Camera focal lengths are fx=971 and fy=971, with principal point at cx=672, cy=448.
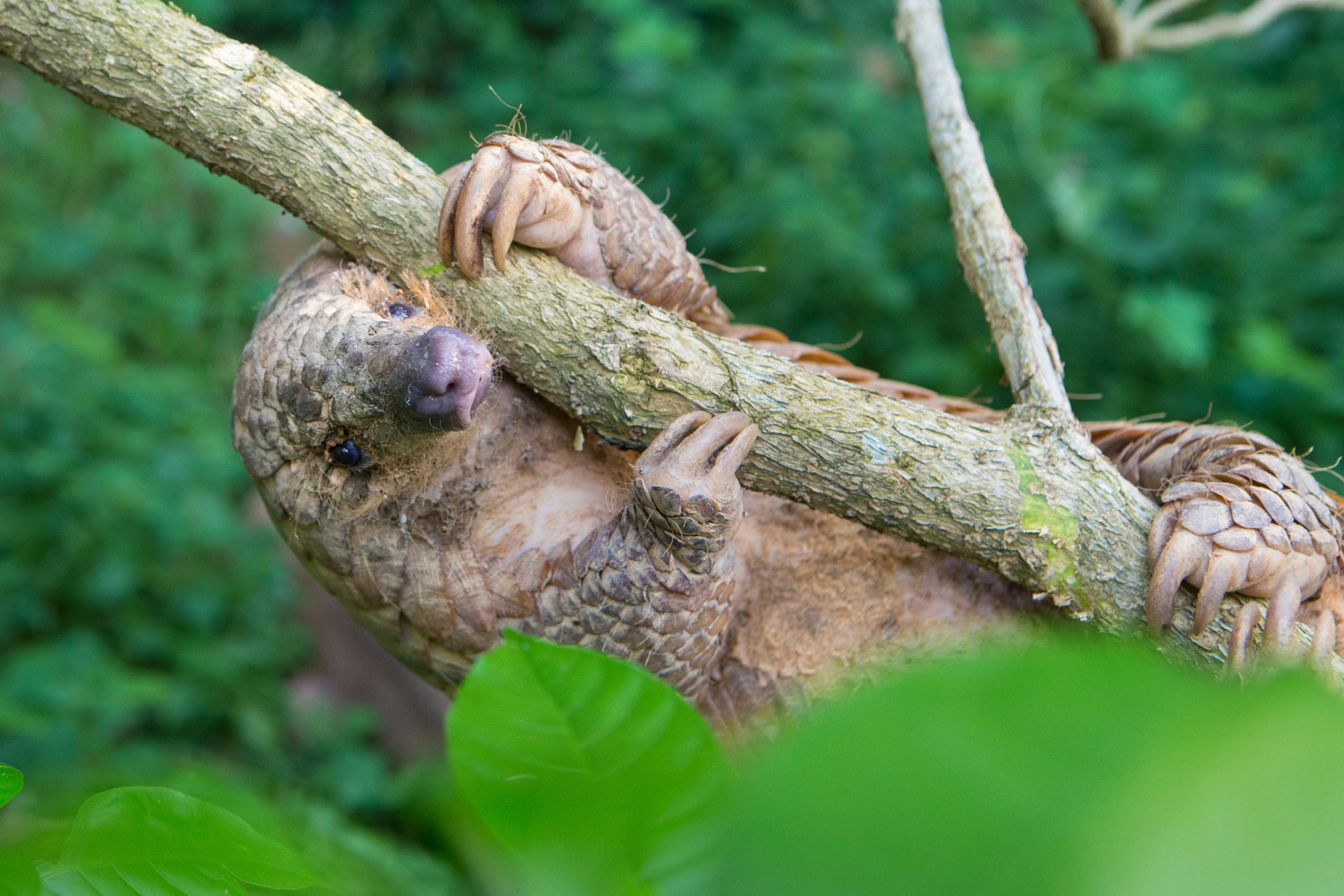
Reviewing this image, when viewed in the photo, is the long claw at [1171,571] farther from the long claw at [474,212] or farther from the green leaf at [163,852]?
the green leaf at [163,852]

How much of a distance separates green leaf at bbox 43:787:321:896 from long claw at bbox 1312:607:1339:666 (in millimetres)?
1055

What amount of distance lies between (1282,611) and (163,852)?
1.09 m

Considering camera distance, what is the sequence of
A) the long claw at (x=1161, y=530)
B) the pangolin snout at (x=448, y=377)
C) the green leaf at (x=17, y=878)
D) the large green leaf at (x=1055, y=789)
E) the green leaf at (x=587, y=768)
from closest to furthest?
the large green leaf at (x=1055, y=789)
the green leaf at (x=587, y=768)
the green leaf at (x=17, y=878)
the pangolin snout at (x=448, y=377)
the long claw at (x=1161, y=530)

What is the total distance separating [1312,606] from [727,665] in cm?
72

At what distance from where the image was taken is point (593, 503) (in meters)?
1.31

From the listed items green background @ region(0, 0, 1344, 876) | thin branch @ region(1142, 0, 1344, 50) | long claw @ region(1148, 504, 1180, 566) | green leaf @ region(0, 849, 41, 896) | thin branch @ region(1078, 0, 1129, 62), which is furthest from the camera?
green background @ region(0, 0, 1344, 876)

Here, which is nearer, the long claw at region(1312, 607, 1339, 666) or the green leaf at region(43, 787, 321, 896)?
the green leaf at region(43, 787, 321, 896)

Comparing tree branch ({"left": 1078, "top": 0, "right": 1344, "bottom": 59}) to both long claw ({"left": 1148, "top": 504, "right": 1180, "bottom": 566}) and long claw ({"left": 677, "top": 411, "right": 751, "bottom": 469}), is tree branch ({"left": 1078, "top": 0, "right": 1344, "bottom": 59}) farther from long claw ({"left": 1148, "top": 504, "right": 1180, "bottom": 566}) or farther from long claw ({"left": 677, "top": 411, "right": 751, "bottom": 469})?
long claw ({"left": 677, "top": 411, "right": 751, "bottom": 469})

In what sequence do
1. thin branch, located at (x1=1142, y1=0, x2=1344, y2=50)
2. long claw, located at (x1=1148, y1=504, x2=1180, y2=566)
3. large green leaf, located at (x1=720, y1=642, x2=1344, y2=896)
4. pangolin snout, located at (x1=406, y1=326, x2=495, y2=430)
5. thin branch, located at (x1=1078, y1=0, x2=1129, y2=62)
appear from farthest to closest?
thin branch, located at (x1=1142, y1=0, x2=1344, y2=50) < thin branch, located at (x1=1078, y1=0, x2=1129, y2=62) < long claw, located at (x1=1148, y1=504, x2=1180, y2=566) < pangolin snout, located at (x1=406, y1=326, x2=495, y2=430) < large green leaf, located at (x1=720, y1=642, x2=1344, y2=896)

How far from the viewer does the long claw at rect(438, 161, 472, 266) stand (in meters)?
1.10

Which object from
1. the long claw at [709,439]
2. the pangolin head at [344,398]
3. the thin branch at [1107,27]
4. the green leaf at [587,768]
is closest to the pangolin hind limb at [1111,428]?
the pangolin head at [344,398]

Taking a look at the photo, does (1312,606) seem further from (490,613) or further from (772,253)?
(772,253)

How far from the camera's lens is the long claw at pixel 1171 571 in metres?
1.08

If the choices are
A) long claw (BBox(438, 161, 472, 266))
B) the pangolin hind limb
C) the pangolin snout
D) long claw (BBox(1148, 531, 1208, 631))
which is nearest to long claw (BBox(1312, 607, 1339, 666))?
the pangolin hind limb
